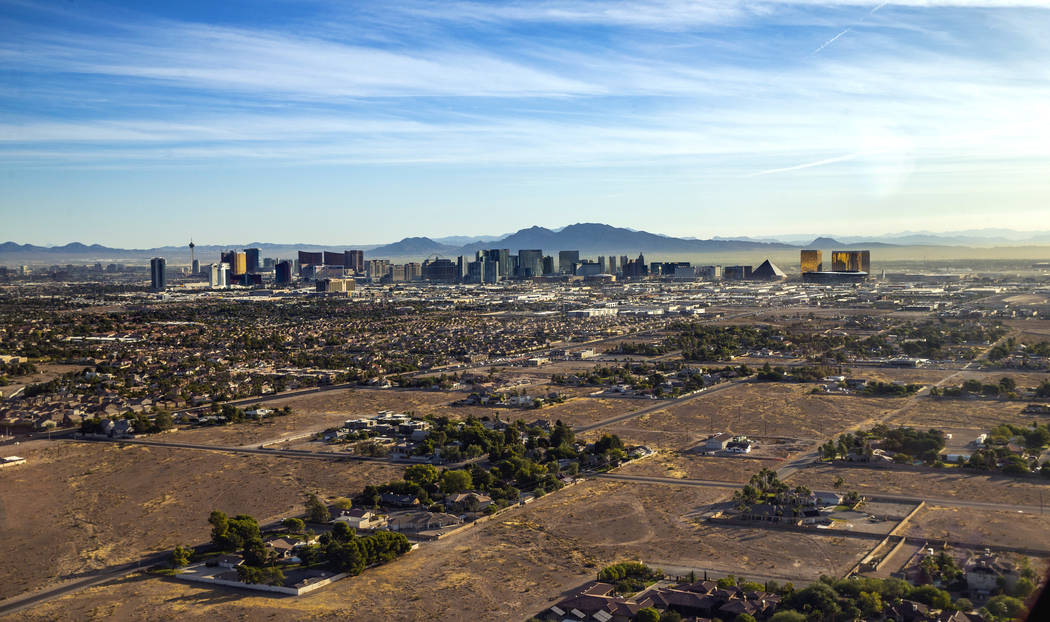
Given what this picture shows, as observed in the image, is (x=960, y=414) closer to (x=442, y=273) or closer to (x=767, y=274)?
(x=767, y=274)

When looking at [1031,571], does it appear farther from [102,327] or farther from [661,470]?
[102,327]

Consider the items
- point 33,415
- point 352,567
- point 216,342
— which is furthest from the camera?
point 216,342

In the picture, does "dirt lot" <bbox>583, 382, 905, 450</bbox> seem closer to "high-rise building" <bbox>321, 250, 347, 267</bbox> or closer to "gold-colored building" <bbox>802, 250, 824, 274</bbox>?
"gold-colored building" <bbox>802, 250, 824, 274</bbox>

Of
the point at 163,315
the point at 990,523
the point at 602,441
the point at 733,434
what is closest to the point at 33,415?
the point at 602,441

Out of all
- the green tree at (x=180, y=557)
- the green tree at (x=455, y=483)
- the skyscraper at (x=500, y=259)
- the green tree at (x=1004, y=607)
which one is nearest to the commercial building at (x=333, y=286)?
the skyscraper at (x=500, y=259)

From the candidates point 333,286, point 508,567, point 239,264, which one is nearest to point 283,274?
point 239,264

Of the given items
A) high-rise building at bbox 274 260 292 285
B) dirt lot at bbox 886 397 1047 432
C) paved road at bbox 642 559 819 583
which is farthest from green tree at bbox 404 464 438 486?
high-rise building at bbox 274 260 292 285
